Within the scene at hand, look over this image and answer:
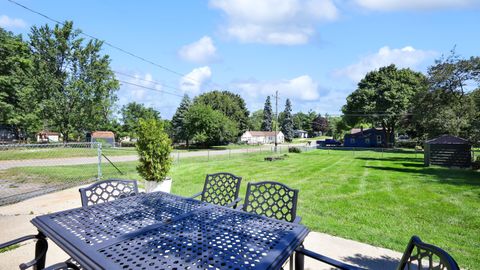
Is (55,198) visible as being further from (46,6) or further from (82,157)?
(82,157)

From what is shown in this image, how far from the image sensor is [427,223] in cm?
532

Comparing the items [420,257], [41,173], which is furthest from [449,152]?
[41,173]

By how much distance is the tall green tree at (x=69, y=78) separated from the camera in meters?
25.8

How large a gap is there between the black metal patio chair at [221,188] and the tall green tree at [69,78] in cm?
2836

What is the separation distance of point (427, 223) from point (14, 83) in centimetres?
3763

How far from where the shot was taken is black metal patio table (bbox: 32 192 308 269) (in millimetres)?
1667

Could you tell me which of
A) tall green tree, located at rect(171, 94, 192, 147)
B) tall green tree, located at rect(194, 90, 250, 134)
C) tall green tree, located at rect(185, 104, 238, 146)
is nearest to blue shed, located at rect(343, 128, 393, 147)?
tall green tree, located at rect(194, 90, 250, 134)

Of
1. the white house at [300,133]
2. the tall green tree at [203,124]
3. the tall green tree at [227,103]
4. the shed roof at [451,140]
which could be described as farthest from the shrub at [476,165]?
the white house at [300,133]

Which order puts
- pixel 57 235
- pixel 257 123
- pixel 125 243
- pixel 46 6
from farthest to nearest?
pixel 257 123
pixel 46 6
pixel 57 235
pixel 125 243

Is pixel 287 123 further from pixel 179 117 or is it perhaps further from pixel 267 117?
pixel 179 117

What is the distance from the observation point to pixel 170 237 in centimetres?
203

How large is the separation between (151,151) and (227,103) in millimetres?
45404

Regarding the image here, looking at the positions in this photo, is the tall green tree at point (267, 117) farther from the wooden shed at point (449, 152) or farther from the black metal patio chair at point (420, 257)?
the black metal patio chair at point (420, 257)

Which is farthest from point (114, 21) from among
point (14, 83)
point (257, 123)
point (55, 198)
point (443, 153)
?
point (257, 123)
